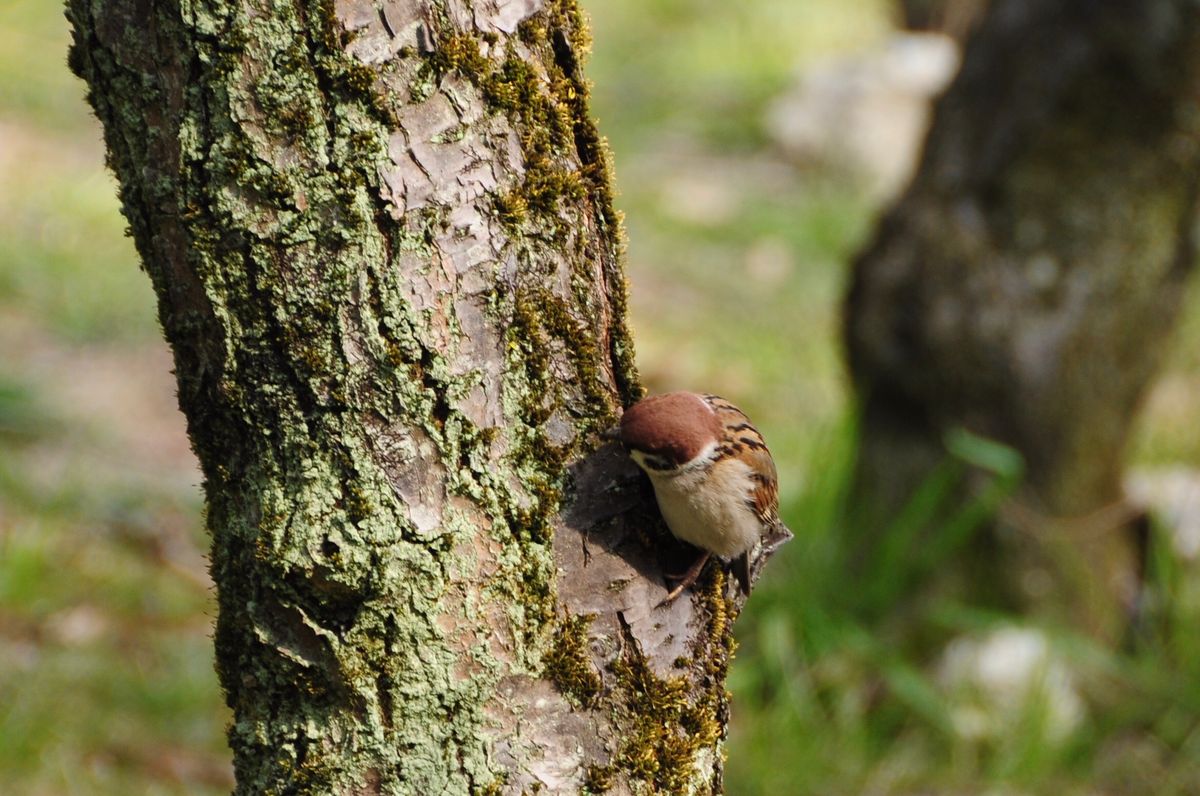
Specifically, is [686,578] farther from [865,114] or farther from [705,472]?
[865,114]

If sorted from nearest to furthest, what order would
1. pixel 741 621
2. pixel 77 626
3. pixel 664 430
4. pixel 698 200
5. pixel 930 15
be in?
pixel 664 430 → pixel 77 626 → pixel 741 621 → pixel 698 200 → pixel 930 15

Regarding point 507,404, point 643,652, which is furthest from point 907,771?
point 507,404

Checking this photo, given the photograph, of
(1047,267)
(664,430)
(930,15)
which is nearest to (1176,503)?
(1047,267)

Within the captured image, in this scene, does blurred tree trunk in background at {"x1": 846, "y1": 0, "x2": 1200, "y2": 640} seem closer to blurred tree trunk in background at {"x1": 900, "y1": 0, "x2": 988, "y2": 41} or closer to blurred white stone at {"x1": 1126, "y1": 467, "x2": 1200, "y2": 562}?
blurred white stone at {"x1": 1126, "y1": 467, "x2": 1200, "y2": 562}

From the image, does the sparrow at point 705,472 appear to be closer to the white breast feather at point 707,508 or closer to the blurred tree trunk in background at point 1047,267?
the white breast feather at point 707,508

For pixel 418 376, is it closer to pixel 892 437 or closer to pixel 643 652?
pixel 643 652

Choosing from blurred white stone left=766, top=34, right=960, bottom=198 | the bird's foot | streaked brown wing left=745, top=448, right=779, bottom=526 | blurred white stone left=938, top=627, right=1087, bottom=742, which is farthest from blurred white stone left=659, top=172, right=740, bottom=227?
the bird's foot
